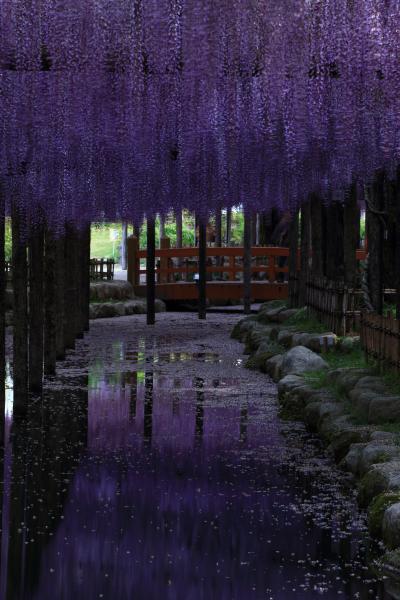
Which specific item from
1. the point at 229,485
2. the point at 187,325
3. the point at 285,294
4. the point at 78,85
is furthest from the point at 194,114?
the point at 285,294

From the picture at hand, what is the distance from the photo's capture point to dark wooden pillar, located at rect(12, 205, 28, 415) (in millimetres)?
11016

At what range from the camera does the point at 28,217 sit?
12938 millimetres

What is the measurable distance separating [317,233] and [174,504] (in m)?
12.1

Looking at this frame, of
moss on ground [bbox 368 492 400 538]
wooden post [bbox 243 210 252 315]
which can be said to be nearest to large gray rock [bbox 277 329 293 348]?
wooden post [bbox 243 210 252 315]

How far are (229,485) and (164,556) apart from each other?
180 centimetres

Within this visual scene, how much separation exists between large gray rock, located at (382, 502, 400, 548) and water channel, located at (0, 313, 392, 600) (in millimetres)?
162

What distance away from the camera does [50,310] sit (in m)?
14.9

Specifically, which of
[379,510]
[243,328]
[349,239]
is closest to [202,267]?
[243,328]

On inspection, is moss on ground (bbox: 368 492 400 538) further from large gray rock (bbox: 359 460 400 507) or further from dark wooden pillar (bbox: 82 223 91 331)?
dark wooden pillar (bbox: 82 223 91 331)

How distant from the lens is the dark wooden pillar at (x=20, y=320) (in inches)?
434

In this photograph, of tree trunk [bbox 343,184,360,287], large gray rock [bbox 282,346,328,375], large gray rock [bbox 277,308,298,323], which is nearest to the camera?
large gray rock [bbox 282,346,328,375]

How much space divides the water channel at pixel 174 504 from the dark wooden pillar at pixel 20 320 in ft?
0.87

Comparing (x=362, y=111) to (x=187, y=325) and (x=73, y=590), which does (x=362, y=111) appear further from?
(x=187, y=325)

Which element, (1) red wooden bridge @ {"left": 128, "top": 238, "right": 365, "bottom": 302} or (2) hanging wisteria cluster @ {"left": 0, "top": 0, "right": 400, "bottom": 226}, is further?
(1) red wooden bridge @ {"left": 128, "top": 238, "right": 365, "bottom": 302}
